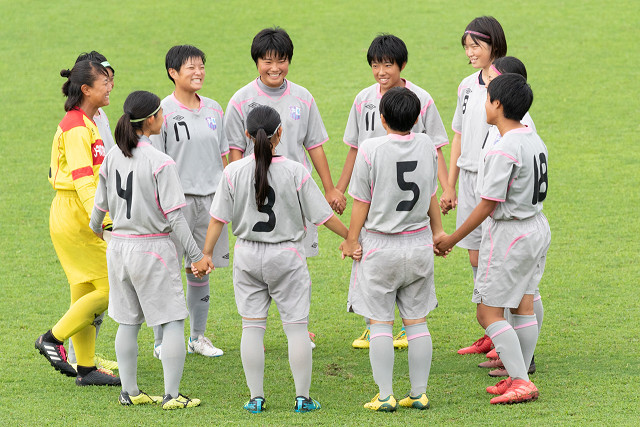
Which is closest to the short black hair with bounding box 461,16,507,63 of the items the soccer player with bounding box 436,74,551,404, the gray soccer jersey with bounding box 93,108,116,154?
the soccer player with bounding box 436,74,551,404

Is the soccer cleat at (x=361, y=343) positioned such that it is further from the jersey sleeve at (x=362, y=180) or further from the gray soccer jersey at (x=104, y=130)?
the gray soccer jersey at (x=104, y=130)

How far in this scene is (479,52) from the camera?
5.67m

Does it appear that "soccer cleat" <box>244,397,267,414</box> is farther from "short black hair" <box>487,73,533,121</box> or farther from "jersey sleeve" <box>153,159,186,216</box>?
"short black hair" <box>487,73,533,121</box>

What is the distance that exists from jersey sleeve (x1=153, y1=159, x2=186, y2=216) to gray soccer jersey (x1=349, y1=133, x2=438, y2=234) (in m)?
1.01

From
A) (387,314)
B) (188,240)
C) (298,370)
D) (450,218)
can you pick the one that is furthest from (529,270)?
(450,218)

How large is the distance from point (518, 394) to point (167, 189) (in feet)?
7.68

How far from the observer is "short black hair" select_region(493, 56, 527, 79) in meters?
5.25

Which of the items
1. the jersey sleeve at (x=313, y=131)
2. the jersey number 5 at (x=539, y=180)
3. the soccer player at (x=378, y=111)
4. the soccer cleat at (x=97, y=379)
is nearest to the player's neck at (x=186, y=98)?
the jersey sleeve at (x=313, y=131)

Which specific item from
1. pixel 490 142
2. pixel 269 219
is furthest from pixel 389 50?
pixel 269 219

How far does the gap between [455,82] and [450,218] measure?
554cm

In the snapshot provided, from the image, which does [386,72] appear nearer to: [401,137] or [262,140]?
[401,137]

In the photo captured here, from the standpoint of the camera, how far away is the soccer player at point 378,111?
18.4ft

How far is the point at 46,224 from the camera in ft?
30.9

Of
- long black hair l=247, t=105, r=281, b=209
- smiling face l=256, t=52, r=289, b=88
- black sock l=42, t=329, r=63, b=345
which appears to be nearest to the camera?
long black hair l=247, t=105, r=281, b=209
